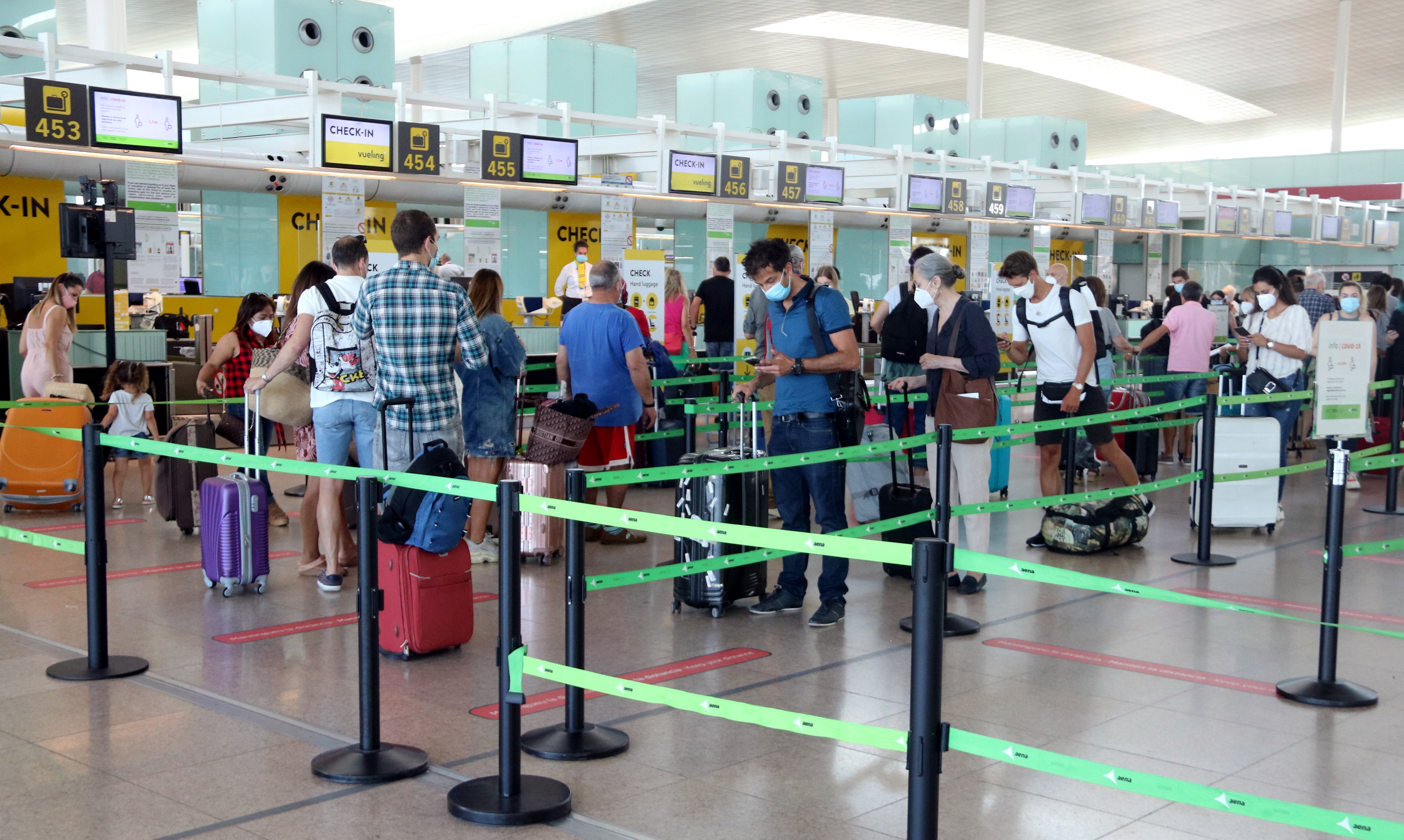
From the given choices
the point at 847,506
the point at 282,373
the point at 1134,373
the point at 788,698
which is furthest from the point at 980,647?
the point at 1134,373

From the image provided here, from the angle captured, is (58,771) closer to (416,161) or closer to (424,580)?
(424,580)

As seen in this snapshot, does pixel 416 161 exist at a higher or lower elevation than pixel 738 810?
higher

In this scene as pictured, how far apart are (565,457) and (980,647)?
255cm

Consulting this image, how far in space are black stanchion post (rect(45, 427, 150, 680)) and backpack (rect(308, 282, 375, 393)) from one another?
135cm

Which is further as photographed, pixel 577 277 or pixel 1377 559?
pixel 577 277

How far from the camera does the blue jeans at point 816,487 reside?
18.2 feet

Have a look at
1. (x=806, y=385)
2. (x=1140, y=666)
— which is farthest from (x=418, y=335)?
(x=1140, y=666)

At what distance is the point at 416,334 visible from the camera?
5668mm

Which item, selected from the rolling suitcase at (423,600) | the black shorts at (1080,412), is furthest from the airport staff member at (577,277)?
the rolling suitcase at (423,600)

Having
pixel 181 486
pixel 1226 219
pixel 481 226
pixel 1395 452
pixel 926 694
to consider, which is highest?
pixel 1226 219

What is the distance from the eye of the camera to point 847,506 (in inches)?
336

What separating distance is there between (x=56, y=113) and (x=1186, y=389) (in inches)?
365

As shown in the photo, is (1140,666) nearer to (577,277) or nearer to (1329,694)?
(1329,694)

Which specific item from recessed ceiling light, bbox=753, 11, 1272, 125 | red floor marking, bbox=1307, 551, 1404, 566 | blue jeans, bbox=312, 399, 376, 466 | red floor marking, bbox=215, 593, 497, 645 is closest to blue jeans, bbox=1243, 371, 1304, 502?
red floor marking, bbox=1307, 551, 1404, 566
